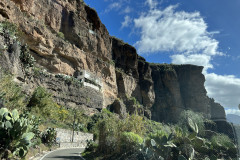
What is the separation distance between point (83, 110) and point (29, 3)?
19.7 metres

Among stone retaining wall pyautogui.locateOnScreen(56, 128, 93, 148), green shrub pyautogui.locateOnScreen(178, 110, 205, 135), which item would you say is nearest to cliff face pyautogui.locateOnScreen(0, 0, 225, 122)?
stone retaining wall pyautogui.locateOnScreen(56, 128, 93, 148)

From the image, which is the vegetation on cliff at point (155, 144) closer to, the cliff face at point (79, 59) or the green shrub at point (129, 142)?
the green shrub at point (129, 142)

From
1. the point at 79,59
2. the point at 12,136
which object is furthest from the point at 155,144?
the point at 79,59

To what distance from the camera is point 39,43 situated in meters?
29.1

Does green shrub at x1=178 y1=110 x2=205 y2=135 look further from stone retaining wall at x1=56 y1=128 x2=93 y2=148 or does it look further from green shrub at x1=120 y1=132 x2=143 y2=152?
stone retaining wall at x1=56 y1=128 x2=93 y2=148

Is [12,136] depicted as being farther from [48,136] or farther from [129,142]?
[48,136]

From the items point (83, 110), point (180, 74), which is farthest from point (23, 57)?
point (180, 74)

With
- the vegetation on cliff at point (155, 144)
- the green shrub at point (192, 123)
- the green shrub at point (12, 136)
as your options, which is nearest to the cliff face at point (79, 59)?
→ the vegetation on cliff at point (155, 144)

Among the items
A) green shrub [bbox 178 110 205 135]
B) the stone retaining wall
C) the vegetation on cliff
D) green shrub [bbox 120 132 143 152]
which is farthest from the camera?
the stone retaining wall

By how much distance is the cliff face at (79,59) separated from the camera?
86.0 feet

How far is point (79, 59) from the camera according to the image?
3803 cm

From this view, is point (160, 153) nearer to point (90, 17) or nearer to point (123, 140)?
point (123, 140)

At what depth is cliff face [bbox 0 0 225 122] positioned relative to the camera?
26.2 m

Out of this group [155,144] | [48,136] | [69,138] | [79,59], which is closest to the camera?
[155,144]
